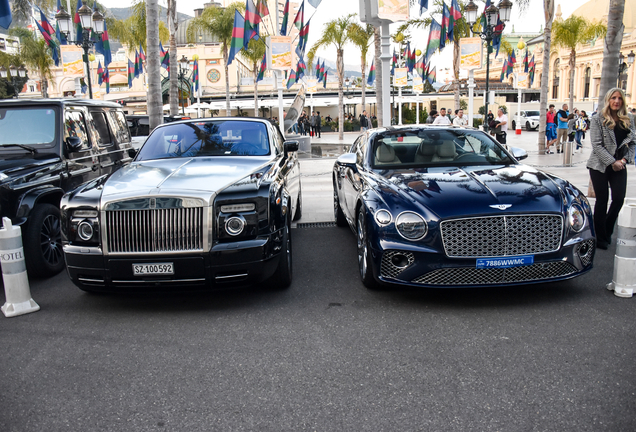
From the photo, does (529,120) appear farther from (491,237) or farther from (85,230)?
(85,230)

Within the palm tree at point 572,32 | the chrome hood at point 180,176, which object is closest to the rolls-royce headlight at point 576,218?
the chrome hood at point 180,176

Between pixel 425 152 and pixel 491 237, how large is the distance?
6.30 ft

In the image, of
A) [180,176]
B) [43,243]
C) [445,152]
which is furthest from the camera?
[445,152]

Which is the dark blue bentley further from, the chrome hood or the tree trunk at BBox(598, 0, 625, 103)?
the tree trunk at BBox(598, 0, 625, 103)

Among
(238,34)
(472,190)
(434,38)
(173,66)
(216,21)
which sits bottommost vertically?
(472,190)

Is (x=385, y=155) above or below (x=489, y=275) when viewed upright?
above

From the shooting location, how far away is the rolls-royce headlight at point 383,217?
4488 mm

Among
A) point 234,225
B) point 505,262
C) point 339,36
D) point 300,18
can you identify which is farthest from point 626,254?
point 339,36

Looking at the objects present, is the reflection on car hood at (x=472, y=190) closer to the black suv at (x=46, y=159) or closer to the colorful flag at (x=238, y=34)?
the black suv at (x=46, y=159)

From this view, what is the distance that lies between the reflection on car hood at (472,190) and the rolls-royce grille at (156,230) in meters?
1.69

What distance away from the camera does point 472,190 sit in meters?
4.62

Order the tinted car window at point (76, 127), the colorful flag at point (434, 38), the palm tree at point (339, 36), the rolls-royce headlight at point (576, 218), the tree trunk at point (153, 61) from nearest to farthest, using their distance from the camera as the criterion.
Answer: the rolls-royce headlight at point (576, 218)
the tinted car window at point (76, 127)
the tree trunk at point (153, 61)
the colorful flag at point (434, 38)
the palm tree at point (339, 36)

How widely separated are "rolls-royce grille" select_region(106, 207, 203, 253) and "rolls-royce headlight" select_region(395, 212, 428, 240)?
1649mm

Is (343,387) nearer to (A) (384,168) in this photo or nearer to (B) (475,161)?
(A) (384,168)
